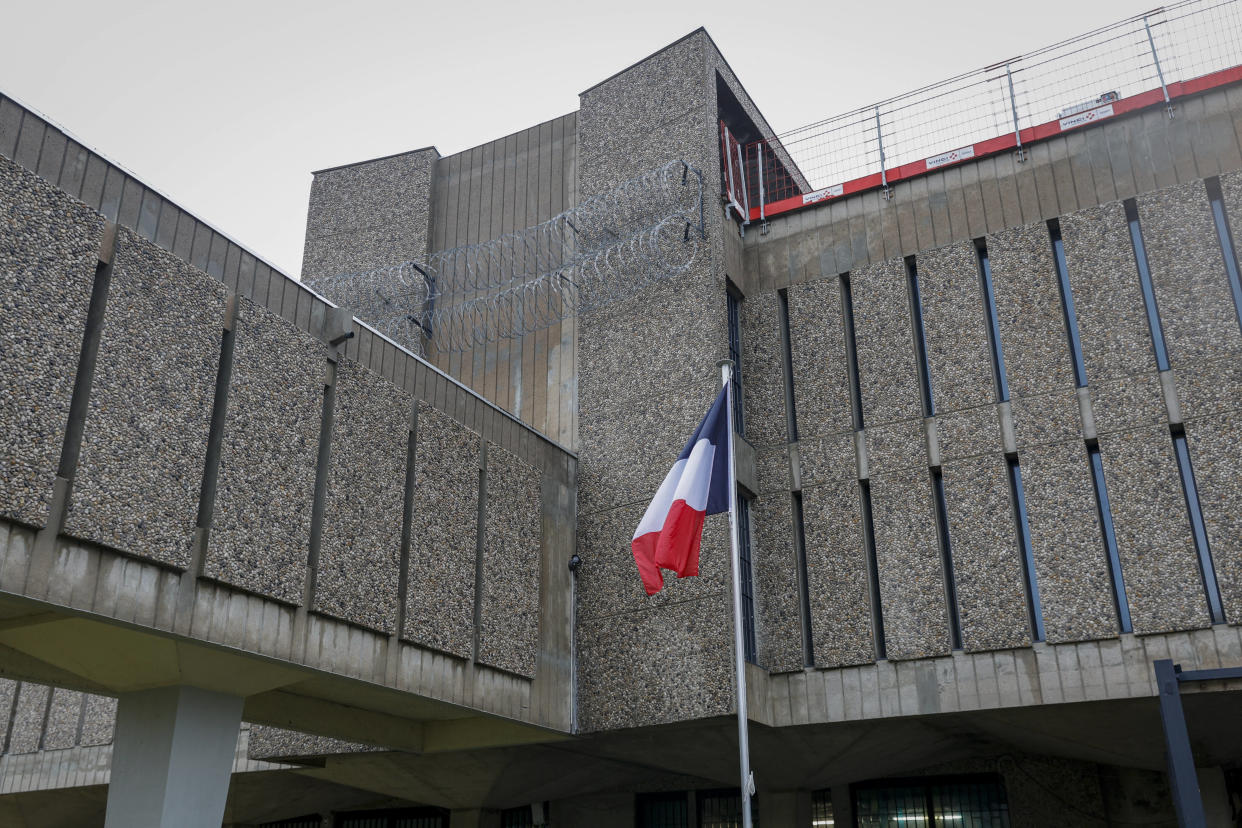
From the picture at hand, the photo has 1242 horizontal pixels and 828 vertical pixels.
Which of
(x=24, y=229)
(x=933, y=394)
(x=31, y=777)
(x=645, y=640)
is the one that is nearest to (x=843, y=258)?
A: (x=933, y=394)

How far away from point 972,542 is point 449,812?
47.0 ft

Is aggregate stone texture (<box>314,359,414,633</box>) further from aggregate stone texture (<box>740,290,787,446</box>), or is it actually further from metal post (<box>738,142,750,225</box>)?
metal post (<box>738,142,750,225</box>)

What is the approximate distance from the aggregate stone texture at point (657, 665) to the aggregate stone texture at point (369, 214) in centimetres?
1096

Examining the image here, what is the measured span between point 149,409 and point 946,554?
12575mm

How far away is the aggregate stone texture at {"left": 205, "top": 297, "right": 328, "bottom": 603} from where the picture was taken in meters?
13.3

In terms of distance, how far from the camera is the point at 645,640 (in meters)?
18.9

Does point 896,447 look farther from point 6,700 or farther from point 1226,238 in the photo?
point 6,700

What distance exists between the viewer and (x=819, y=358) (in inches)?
803

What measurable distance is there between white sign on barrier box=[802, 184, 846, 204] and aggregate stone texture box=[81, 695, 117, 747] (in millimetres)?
18178

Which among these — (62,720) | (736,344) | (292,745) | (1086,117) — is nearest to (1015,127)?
(1086,117)

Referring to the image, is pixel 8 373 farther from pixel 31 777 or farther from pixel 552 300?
pixel 31 777

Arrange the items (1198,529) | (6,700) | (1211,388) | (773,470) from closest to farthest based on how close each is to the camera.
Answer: (1198,529) → (1211,388) → (773,470) → (6,700)

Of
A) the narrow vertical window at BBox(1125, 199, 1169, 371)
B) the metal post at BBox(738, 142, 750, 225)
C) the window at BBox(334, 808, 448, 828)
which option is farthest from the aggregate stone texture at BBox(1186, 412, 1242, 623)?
the window at BBox(334, 808, 448, 828)

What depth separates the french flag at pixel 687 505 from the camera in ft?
47.2
